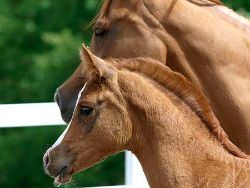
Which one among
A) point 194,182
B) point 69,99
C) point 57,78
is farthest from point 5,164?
point 194,182

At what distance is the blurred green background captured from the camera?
39.2ft

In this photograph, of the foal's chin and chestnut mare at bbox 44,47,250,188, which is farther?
the foal's chin

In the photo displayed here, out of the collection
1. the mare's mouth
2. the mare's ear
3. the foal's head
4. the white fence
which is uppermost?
the mare's ear

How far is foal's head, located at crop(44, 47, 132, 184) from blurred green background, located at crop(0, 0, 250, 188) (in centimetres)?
664

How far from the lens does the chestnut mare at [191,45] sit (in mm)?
4902

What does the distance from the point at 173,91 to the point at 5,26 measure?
8.86 metres

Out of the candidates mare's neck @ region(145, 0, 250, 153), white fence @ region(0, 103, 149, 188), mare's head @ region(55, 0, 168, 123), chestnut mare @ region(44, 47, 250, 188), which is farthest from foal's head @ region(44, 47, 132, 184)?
white fence @ region(0, 103, 149, 188)

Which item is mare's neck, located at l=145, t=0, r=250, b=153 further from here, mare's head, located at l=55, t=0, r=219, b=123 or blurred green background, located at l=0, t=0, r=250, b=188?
blurred green background, located at l=0, t=0, r=250, b=188

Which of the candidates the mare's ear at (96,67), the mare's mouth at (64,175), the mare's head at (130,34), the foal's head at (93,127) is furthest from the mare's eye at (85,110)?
the mare's head at (130,34)

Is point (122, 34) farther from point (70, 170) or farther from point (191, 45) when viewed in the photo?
point (70, 170)

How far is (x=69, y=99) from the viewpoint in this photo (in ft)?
16.6

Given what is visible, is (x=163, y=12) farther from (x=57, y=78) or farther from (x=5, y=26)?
(x=5, y=26)

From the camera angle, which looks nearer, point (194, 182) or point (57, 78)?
point (194, 182)

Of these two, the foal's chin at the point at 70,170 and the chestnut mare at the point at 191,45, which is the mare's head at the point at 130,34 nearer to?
the chestnut mare at the point at 191,45
